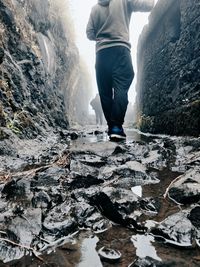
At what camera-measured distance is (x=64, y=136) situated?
616cm

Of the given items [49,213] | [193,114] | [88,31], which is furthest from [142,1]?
[49,213]

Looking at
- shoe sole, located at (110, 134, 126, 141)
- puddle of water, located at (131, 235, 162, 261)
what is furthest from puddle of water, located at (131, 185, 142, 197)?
shoe sole, located at (110, 134, 126, 141)

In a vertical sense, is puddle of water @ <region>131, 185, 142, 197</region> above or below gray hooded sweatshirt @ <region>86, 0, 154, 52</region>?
below

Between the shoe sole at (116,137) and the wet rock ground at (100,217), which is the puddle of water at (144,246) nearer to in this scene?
the wet rock ground at (100,217)

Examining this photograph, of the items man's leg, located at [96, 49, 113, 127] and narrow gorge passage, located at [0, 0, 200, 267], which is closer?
narrow gorge passage, located at [0, 0, 200, 267]

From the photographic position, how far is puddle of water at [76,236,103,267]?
39.8 inches

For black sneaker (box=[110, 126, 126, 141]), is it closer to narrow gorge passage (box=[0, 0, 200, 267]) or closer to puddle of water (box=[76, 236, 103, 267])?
narrow gorge passage (box=[0, 0, 200, 267])

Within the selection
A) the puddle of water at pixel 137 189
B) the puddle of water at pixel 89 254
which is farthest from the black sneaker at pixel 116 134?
the puddle of water at pixel 89 254

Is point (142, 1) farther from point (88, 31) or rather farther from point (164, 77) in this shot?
point (164, 77)

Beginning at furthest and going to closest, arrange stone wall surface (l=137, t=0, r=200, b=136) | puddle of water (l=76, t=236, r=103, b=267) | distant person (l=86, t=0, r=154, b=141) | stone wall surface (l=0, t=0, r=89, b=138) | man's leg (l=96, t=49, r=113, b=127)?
stone wall surface (l=137, t=0, r=200, b=136), stone wall surface (l=0, t=0, r=89, b=138), man's leg (l=96, t=49, r=113, b=127), distant person (l=86, t=0, r=154, b=141), puddle of water (l=76, t=236, r=103, b=267)

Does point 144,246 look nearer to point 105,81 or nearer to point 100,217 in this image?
point 100,217

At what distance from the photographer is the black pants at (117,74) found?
13.1 feet

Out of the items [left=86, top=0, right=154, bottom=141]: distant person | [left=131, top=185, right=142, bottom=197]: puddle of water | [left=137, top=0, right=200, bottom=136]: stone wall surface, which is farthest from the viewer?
[left=137, top=0, right=200, bottom=136]: stone wall surface

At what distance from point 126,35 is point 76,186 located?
283 centimetres
